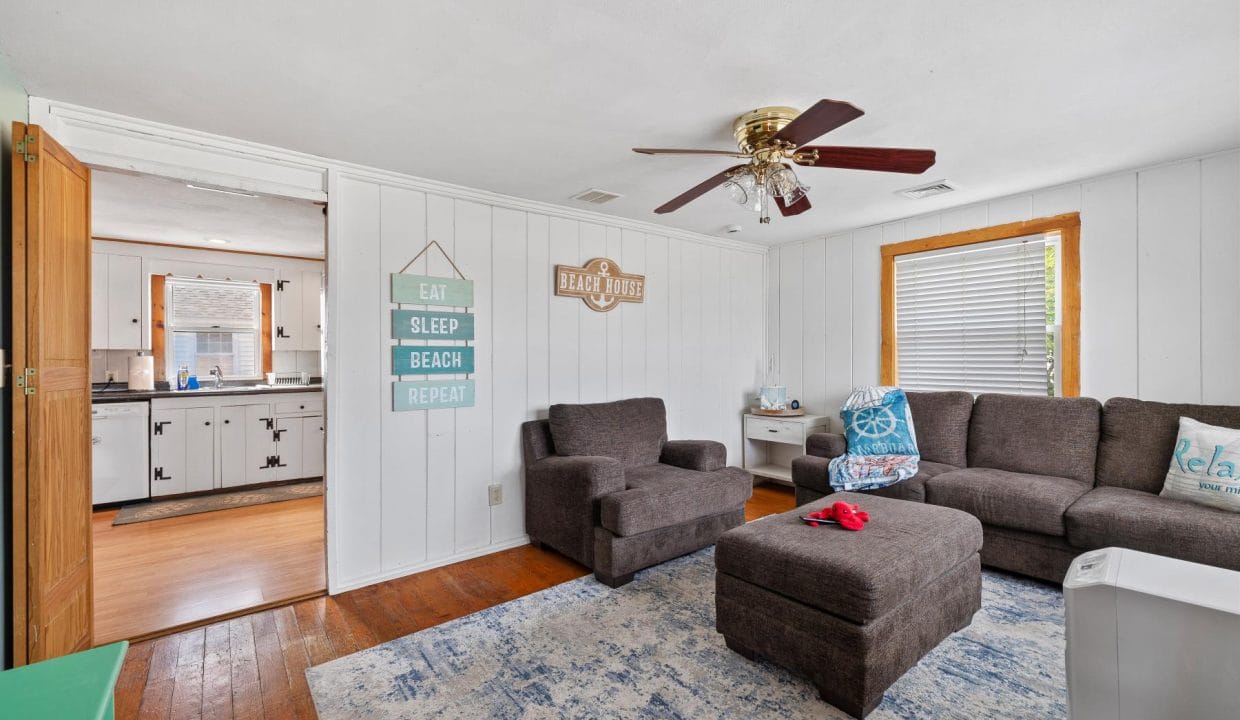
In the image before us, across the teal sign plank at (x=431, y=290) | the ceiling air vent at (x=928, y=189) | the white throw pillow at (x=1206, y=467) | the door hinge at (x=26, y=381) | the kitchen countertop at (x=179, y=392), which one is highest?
the ceiling air vent at (x=928, y=189)

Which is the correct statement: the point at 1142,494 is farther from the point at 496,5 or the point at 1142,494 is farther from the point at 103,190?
the point at 103,190

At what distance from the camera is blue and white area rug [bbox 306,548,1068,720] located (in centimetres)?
189

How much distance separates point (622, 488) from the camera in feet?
10.0

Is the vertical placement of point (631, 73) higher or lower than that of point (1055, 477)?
higher

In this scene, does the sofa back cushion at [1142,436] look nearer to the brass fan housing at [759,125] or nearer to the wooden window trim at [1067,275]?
the wooden window trim at [1067,275]

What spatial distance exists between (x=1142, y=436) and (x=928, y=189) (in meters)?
1.81

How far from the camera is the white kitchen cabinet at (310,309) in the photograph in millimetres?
5652

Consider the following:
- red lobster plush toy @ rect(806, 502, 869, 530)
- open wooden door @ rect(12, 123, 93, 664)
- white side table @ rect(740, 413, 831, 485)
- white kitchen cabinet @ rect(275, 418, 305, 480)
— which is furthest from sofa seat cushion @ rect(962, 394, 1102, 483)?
white kitchen cabinet @ rect(275, 418, 305, 480)

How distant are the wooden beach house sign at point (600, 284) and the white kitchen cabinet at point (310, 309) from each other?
3332 millimetres

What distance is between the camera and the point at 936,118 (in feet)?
7.97

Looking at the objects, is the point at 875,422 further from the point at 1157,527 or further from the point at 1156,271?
the point at 1156,271

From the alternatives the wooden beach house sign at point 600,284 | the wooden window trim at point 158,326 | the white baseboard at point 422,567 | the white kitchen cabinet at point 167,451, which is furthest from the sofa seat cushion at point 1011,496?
the wooden window trim at point 158,326

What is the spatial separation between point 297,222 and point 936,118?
4.33 meters

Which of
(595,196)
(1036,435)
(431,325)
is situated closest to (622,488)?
(431,325)
